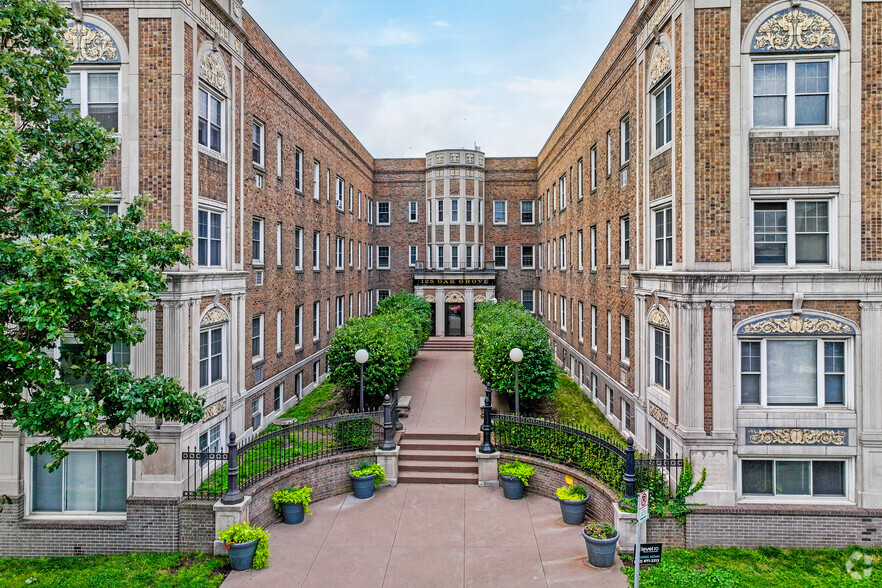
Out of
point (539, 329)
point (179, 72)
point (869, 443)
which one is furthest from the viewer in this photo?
point (539, 329)

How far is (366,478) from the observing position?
12.9m

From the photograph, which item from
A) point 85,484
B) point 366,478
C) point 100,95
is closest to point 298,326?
point 366,478

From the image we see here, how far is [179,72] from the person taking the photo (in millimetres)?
11688

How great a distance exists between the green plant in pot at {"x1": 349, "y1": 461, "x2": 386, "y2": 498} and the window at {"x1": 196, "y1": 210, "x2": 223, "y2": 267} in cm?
661

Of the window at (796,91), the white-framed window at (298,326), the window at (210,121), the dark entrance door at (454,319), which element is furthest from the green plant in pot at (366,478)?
the dark entrance door at (454,319)

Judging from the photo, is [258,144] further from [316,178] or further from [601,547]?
[601,547]

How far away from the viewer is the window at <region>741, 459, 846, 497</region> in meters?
11.0

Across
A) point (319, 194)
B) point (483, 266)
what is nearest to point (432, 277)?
point (483, 266)

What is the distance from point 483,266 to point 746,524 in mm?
28423

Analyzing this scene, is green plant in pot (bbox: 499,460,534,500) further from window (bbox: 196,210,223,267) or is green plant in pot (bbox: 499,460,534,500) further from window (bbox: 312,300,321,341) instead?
window (bbox: 312,300,321,341)

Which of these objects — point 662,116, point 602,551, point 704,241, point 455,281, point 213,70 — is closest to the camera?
point 602,551

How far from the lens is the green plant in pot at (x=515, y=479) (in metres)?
12.8

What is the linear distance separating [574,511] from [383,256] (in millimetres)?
29058

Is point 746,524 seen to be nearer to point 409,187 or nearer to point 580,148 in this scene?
point 580,148
